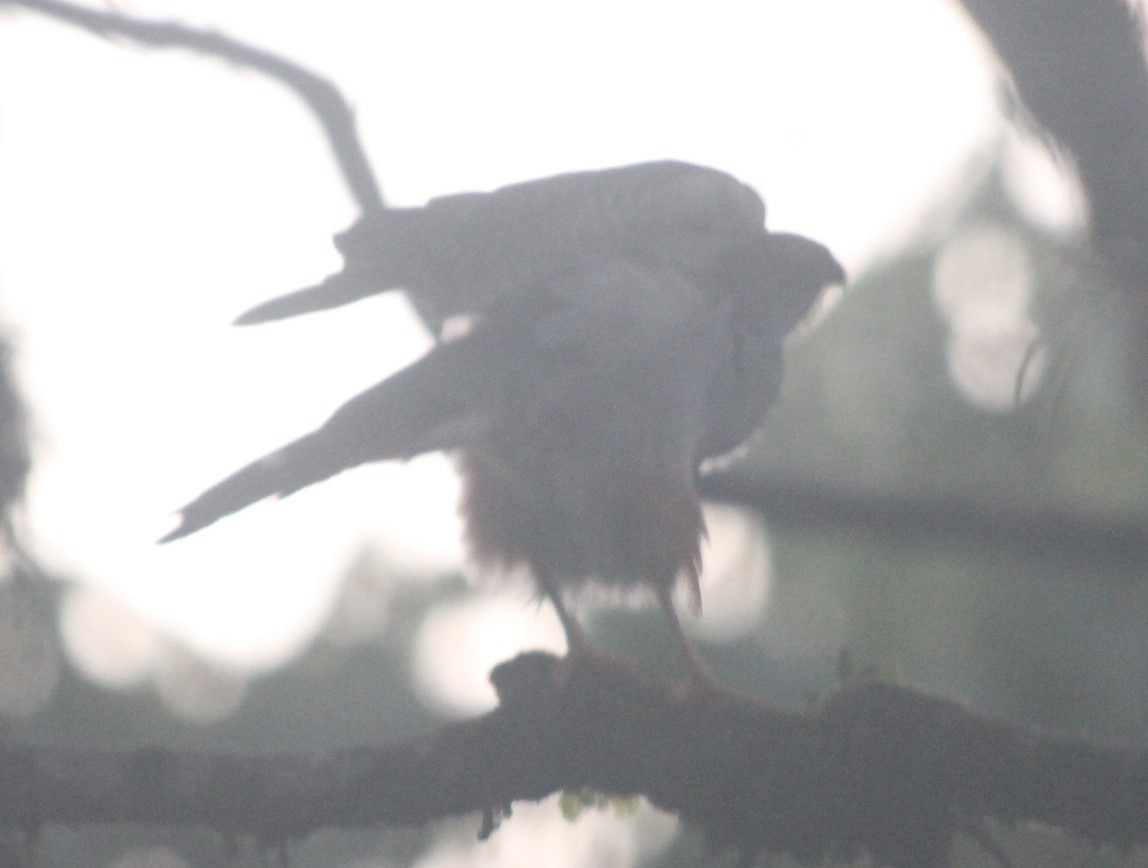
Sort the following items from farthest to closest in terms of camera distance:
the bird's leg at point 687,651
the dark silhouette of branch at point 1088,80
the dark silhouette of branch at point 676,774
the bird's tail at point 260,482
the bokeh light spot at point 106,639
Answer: the bokeh light spot at point 106,639
the bird's leg at point 687,651
the bird's tail at point 260,482
the dark silhouette of branch at point 676,774
the dark silhouette of branch at point 1088,80

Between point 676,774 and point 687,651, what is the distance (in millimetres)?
813

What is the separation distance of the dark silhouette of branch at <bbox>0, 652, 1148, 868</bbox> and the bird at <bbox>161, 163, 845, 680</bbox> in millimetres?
595

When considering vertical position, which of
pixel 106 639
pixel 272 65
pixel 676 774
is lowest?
pixel 106 639

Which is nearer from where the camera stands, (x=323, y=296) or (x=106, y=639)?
(x=323, y=296)

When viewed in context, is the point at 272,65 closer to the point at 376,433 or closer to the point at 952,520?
the point at 376,433

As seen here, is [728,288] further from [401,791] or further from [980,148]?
[980,148]

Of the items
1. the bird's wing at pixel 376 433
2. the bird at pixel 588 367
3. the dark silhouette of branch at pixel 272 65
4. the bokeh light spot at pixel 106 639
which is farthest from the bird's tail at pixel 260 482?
the bokeh light spot at pixel 106 639

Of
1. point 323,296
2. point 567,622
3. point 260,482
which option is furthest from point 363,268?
point 567,622

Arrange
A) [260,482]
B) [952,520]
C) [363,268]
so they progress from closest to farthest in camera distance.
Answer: [952,520], [260,482], [363,268]

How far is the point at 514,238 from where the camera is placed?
467cm

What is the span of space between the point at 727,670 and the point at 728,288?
35.5ft

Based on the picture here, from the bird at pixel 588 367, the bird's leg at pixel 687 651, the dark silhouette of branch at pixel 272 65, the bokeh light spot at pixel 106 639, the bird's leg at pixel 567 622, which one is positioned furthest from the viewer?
the bokeh light spot at pixel 106 639

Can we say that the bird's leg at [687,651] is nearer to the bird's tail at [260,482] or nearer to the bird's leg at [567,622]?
the bird's leg at [567,622]

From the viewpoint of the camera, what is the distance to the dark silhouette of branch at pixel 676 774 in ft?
10.7
